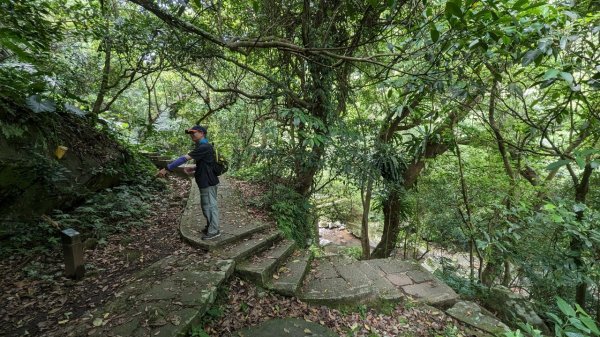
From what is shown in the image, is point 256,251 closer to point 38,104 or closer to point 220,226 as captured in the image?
point 220,226

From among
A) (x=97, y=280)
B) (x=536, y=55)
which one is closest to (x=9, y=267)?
(x=97, y=280)

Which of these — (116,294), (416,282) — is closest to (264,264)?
(116,294)

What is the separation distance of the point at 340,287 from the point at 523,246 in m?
3.23

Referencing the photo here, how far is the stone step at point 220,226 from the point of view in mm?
3873

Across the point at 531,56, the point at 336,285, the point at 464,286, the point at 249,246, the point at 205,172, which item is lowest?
the point at 464,286

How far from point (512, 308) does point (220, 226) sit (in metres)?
4.60

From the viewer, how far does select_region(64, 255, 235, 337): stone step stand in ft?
7.99

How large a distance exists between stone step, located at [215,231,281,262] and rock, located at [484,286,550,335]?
141 inches

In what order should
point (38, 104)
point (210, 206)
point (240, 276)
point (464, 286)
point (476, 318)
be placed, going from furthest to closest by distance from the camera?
point (464, 286), point (210, 206), point (38, 104), point (476, 318), point (240, 276)

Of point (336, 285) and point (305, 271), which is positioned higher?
point (305, 271)

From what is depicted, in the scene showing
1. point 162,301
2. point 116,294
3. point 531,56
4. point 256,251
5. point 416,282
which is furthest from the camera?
point 416,282

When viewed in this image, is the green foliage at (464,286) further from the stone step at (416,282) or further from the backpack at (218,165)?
the backpack at (218,165)

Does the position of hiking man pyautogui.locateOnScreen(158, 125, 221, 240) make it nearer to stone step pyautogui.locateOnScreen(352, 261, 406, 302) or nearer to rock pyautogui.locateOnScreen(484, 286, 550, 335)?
stone step pyautogui.locateOnScreen(352, 261, 406, 302)

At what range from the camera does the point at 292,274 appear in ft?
12.6
